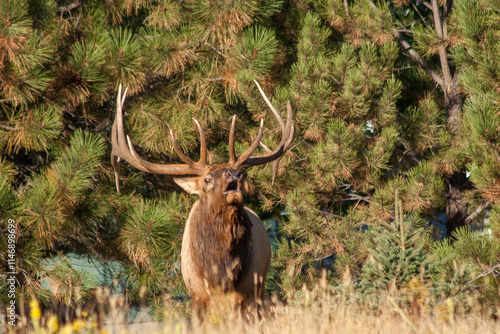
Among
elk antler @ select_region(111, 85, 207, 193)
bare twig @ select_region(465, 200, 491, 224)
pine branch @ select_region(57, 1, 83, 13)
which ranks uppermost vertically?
pine branch @ select_region(57, 1, 83, 13)

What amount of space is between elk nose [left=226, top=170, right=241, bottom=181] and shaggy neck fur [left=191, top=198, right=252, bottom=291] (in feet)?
0.74

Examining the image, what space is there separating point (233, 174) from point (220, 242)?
0.56m

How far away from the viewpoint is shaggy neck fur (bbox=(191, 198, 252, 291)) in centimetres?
434

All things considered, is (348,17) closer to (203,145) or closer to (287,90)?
(287,90)

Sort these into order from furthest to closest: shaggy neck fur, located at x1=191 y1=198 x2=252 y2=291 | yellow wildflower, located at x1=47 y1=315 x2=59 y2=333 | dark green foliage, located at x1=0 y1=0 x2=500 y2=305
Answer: dark green foliage, located at x1=0 y1=0 x2=500 y2=305 < shaggy neck fur, located at x1=191 y1=198 x2=252 y2=291 < yellow wildflower, located at x1=47 y1=315 x2=59 y2=333

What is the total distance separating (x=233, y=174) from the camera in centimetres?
423

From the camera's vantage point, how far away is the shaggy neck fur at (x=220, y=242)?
14.2 feet

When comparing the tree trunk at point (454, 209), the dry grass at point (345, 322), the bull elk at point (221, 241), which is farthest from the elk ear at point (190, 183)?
the tree trunk at point (454, 209)

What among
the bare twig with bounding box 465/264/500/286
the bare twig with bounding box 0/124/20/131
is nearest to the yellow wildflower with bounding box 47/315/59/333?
the bare twig with bounding box 0/124/20/131

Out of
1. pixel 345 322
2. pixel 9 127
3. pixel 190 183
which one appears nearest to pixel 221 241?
pixel 190 183

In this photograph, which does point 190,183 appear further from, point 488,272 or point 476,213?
point 476,213

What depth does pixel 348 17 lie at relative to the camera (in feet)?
20.2

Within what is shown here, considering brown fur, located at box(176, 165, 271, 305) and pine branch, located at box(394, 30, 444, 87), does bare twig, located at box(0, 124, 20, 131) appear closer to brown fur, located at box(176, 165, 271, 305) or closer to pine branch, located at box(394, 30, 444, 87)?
brown fur, located at box(176, 165, 271, 305)

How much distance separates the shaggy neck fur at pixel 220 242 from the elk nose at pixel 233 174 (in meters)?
0.23
